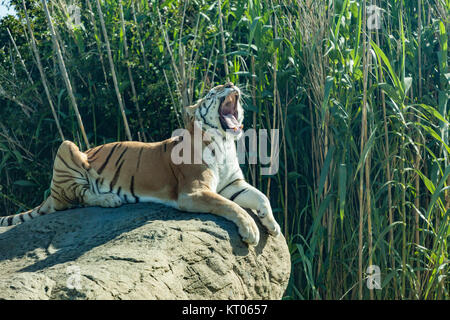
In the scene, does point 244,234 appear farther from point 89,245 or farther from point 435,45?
point 435,45

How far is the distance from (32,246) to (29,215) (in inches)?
34.0

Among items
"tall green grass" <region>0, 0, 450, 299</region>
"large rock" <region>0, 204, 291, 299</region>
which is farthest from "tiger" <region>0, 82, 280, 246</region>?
"tall green grass" <region>0, 0, 450, 299</region>

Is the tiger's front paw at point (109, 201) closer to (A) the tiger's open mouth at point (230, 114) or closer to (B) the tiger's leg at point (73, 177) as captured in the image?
(B) the tiger's leg at point (73, 177)

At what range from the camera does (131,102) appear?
6.21 meters

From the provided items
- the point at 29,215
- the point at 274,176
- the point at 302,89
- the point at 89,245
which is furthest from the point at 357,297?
the point at 29,215

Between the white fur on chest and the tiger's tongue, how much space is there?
13 cm

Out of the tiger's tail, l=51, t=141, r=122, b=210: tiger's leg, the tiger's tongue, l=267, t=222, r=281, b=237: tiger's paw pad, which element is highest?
the tiger's tongue

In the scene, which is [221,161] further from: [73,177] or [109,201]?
[73,177]

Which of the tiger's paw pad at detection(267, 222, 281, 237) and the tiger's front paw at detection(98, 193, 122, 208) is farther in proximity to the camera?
the tiger's front paw at detection(98, 193, 122, 208)

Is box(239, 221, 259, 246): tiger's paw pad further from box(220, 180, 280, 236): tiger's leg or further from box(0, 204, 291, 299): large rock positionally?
box(220, 180, 280, 236): tiger's leg

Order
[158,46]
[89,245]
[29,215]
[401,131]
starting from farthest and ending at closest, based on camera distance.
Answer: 1. [158,46]
2. [29,215]
3. [401,131]
4. [89,245]

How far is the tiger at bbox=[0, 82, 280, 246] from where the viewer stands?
14.6 feet

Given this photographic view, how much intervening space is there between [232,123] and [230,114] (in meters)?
0.09

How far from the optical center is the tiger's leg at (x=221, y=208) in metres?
4.22
